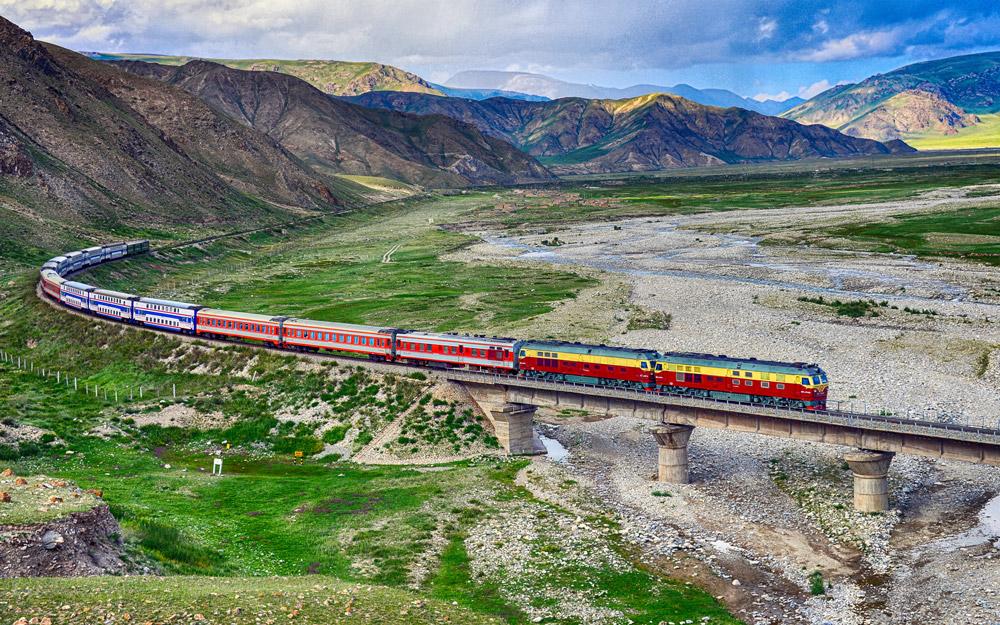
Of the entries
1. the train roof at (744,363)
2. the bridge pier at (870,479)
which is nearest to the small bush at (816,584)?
the bridge pier at (870,479)

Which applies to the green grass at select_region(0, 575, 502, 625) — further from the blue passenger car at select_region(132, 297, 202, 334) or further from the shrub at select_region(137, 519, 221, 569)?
the blue passenger car at select_region(132, 297, 202, 334)

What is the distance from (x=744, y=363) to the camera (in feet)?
183

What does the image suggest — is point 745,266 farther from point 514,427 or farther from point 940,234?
point 514,427

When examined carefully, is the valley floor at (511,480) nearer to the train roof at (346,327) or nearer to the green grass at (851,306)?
the green grass at (851,306)

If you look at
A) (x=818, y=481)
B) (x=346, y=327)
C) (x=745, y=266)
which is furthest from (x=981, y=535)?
(x=745, y=266)

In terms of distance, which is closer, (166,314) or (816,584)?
(816,584)

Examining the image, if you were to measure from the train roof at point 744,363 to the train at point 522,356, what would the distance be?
60 millimetres

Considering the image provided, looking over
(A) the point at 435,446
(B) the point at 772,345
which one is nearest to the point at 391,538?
(A) the point at 435,446

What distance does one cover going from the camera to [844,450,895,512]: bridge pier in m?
50.4

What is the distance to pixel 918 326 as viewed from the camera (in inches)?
3878

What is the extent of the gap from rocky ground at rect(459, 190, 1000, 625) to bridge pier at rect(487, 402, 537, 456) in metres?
3.20

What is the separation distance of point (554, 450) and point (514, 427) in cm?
339

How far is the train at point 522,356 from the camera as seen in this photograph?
54844 millimetres

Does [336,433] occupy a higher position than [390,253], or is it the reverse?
[390,253]
